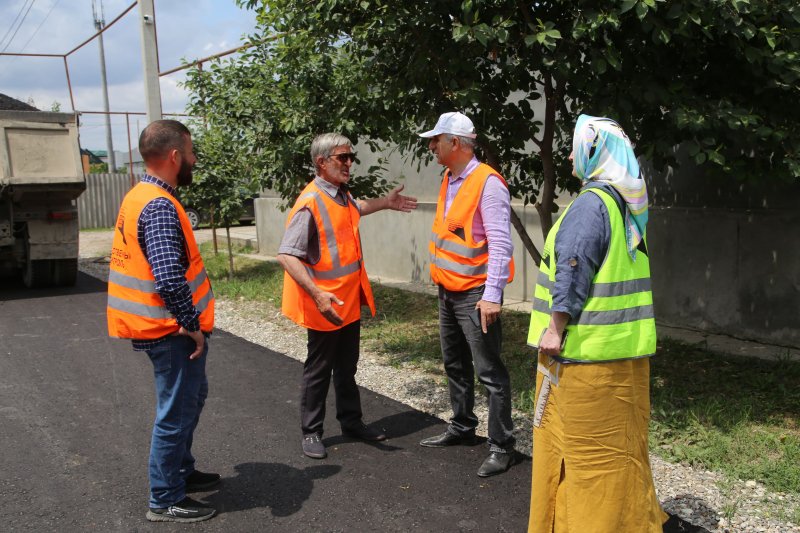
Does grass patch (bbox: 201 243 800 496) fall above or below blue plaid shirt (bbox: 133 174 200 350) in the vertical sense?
below

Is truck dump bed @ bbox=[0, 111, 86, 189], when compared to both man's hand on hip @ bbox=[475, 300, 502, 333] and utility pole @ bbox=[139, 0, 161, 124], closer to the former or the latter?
utility pole @ bbox=[139, 0, 161, 124]

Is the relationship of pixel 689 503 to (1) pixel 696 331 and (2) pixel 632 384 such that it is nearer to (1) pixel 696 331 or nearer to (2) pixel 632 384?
(2) pixel 632 384

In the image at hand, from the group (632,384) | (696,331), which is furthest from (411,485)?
(696,331)

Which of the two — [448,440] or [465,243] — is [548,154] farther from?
[448,440]

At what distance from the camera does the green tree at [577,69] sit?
369cm

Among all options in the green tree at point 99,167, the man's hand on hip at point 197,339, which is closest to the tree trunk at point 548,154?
the man's hand on hip at point 197,339

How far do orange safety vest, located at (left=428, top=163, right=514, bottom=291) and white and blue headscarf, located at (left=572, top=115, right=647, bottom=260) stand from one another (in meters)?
A: 1.14

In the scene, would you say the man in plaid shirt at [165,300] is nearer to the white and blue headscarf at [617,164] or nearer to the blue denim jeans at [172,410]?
the blue denim jeans at [172,410]

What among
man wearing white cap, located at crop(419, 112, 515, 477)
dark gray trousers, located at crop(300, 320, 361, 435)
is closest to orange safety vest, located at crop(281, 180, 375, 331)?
dark gray trousers, located at crop(300, 320, 361, 435)

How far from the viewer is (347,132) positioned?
690 centimetres

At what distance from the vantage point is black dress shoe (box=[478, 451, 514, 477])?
3.73 meters

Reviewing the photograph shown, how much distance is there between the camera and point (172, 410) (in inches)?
127

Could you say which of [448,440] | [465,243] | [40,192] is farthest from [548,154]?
[40,192]

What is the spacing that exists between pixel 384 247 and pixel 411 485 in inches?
278
